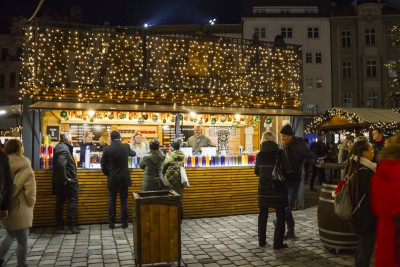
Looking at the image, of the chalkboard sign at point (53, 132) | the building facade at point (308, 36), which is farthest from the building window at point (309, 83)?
the chalkboard sign at point (53, 132)

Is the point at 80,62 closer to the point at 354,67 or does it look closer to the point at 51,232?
the point at 51,232

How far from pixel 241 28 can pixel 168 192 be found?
34172mm

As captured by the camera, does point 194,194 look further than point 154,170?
Yes

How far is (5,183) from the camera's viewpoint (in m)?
5.00

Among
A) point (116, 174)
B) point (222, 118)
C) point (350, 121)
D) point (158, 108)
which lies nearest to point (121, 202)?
point (116, 174)

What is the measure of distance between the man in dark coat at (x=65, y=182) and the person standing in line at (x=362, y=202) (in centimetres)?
571

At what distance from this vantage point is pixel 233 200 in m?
10.3

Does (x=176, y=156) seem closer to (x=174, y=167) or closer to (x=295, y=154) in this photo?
(x=174, y=167)

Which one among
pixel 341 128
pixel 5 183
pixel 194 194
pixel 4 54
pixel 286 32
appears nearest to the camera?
pixel 5 183

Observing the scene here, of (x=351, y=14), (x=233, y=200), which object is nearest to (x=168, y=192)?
(x=233, y=200)

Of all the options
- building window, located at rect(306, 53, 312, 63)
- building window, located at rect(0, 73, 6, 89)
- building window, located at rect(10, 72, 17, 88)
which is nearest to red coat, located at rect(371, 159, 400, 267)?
building window, located at rect(306, 53, 312, 63)

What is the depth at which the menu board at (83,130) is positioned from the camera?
12492 millimetres

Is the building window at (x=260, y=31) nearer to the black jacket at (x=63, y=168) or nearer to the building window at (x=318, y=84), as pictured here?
the building window at (x=318, y=84)

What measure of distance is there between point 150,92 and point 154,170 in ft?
9.64
